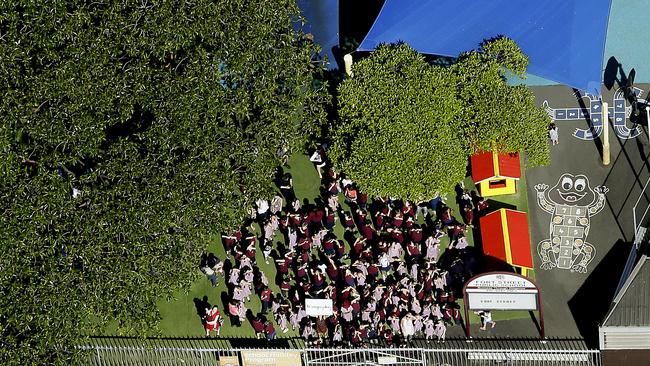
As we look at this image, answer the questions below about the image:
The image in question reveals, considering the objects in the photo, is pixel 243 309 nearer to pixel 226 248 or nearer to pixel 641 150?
pixel 226 248

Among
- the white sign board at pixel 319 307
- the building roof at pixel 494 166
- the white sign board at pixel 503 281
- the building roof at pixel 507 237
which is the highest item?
the building roof at pixel 494 166

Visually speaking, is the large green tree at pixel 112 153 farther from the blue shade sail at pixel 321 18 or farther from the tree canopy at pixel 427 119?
the blue shade sail at pixel 321 18

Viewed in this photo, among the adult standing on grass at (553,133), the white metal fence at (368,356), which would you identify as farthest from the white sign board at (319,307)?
the adult standing on grass at (553,133)

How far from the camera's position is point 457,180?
34062 millimetres

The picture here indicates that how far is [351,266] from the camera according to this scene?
1364 inches

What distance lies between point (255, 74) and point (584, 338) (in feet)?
45.6

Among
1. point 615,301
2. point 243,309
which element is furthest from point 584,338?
point 243,309

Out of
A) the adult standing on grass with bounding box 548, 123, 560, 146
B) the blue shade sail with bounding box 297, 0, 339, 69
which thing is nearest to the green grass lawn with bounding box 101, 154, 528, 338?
the adult standing on grass with bounding box 548, 123, 560, 146

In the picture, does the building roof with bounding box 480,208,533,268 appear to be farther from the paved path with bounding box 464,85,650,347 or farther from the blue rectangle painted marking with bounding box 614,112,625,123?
the blue rectangle painted marking with bounding box 614,112,625,123

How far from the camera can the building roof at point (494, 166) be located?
35312 mm

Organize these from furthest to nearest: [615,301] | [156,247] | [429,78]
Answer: [429,78] < [615,301] < [156,247]

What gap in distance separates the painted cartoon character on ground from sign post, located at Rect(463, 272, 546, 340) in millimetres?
2514

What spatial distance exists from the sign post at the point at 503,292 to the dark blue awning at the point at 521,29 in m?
7.49

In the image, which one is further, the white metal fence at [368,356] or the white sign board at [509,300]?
the white sign board at [509,300]
